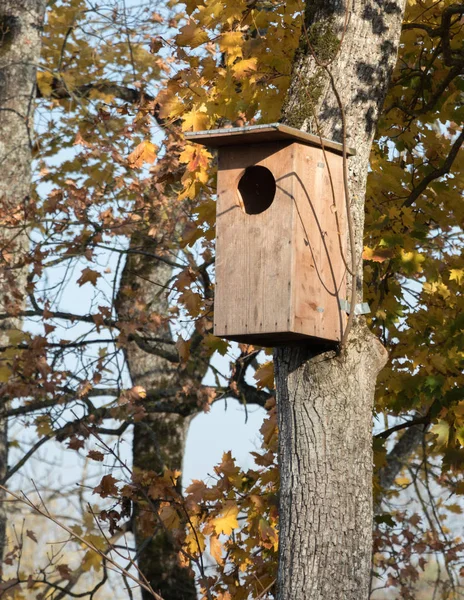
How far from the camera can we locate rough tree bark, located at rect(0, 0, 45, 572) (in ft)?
24.8

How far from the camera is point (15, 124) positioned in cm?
806

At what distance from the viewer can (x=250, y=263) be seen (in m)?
3.58

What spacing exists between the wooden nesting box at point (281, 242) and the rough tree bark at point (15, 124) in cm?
405

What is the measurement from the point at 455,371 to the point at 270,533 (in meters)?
1.24

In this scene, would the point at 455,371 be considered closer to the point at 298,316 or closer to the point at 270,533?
the point at 270,533

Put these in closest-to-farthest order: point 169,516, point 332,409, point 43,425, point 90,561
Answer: point 332,409 < point 169,516 < point 90,561 < point 43,425

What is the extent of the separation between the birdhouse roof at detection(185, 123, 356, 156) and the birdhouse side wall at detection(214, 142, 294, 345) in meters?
0.05

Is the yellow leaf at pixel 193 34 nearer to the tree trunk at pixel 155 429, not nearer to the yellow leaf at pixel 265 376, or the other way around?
the yellow leaf at pixel 265 376

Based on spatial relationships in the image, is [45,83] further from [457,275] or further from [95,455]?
[457,275]

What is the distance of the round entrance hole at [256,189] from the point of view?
3.85m

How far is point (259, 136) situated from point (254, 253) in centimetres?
45

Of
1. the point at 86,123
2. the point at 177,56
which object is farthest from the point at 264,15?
the point at 86,123

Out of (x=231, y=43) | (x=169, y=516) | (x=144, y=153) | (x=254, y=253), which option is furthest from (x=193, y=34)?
(x=169, y=516)

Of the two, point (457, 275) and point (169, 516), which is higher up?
point (457, 275)
